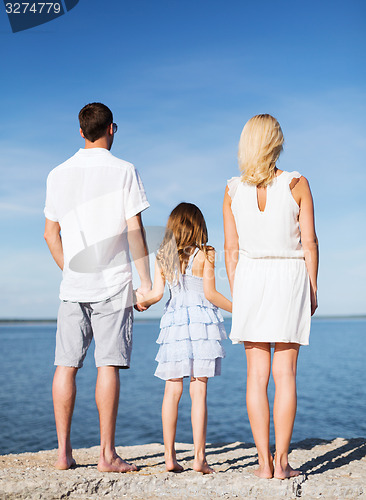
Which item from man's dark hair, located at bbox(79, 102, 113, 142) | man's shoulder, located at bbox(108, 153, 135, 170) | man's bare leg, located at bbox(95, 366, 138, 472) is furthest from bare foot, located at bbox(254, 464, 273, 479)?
man's dark hair, located at bbox(79, 102, 113, 142)

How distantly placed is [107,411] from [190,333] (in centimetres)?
92

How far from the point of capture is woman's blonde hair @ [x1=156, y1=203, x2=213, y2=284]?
3.93 m

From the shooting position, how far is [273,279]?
10.7 feet

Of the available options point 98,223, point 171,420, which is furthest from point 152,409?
point 98,223

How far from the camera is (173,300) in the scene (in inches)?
159

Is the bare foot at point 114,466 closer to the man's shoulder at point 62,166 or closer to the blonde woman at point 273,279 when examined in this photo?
the blonde woman at point 273,279

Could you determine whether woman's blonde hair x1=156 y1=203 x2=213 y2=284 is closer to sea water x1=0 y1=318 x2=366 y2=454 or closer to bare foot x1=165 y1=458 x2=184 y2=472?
bare foot x1=165 y1=458 x2=184 y2=472

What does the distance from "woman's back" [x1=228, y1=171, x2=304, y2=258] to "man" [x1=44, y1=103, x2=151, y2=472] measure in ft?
2.23

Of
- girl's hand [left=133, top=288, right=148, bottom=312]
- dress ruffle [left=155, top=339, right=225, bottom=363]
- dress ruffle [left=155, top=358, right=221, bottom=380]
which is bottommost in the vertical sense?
dress ruffle [left=155, top=358, right=221, bottom=380]

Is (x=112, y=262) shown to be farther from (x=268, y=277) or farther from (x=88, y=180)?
(x=268, y=277)

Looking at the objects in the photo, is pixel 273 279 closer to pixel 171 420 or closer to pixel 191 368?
pixel 191 368

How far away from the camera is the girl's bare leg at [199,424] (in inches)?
144

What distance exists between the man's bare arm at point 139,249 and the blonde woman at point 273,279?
2.10 feet

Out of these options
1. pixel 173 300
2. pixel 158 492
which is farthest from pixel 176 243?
pixel 158 492
